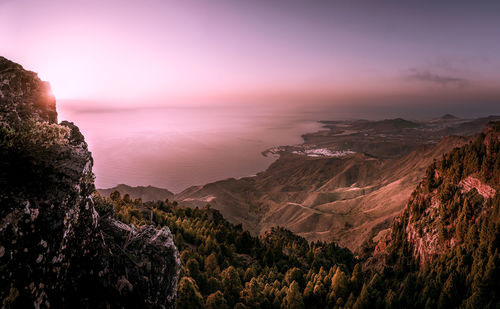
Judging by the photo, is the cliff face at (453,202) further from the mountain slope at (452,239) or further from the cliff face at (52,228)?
the cliff face at (52,228)

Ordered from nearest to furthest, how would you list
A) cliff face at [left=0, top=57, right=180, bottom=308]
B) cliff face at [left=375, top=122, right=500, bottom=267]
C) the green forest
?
cliff face at [left=0, top=57, right=180, bottom=308], the green forest, cliff face at [left=375, top=122, right=500, bottom=267]

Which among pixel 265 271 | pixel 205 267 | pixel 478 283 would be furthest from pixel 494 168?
pixel 205 267

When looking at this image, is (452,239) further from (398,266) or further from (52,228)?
(52,228)

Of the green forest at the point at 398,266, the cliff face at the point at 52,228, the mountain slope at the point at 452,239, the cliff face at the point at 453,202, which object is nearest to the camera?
the cliff face at the point at 52,228

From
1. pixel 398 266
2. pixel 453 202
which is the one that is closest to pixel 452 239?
pixel 453 202

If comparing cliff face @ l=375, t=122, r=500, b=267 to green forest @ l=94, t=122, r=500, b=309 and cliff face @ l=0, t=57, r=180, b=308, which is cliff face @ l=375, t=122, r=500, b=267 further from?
cliff face @ l=0, t=57, r=180, b=308

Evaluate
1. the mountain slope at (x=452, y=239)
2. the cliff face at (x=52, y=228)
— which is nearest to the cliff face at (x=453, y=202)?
the mountain slope at (x=452, y=239)

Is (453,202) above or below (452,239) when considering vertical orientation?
above

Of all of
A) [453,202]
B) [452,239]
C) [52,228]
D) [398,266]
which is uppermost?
[52,228]

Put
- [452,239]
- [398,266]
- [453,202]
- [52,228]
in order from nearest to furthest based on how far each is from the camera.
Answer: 1. [52,228]
2. [452,239]
3. [453,202]
4. [398,266]

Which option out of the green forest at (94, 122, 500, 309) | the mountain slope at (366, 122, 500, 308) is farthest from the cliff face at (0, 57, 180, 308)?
the mountain slope at (366, 122, 500, 308)
